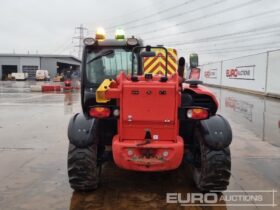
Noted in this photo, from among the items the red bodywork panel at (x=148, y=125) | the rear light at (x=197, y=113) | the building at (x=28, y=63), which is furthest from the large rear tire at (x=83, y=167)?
the building at (x=28, y=63)

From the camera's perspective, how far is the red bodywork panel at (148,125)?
4.39m

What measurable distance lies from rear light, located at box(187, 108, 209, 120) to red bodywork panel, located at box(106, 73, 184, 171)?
216 millimetres

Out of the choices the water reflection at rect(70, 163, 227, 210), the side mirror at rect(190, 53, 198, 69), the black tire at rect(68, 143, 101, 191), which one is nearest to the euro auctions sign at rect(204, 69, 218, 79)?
the side mirror at rect(190, 53, 198, 69)

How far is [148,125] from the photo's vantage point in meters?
4.48

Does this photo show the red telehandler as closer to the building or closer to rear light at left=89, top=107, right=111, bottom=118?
rear light at left=89, top=107, right=111, bottom=118

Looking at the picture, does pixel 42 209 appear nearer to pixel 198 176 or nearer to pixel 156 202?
pixel 156 202

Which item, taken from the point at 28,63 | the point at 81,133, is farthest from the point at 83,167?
the point at 28,63

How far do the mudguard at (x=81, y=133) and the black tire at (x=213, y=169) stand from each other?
1470 mm

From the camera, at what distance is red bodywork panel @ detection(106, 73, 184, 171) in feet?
14.4

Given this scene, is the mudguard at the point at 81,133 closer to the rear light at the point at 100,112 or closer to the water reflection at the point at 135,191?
the rear light at the point at 100,112

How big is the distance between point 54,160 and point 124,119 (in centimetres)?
271

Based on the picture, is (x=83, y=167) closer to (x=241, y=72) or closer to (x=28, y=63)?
(x=241, y=72)

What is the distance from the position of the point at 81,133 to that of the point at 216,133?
1.75 metres

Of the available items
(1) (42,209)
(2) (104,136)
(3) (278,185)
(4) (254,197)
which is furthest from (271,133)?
(1) (42,209)
